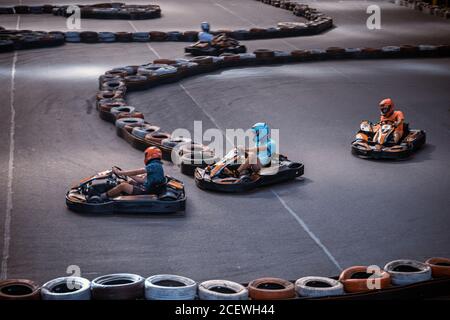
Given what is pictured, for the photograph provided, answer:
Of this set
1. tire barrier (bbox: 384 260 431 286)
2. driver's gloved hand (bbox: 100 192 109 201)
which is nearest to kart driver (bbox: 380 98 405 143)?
tire barrier (bbox: 384 260 431 286)

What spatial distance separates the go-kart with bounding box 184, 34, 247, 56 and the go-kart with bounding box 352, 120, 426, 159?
27.2ft

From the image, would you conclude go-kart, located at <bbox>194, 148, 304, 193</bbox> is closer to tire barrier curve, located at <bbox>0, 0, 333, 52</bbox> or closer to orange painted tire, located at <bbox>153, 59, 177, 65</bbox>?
orange painted tire, located at <bbox>153, 59, 177, 65</bbox>

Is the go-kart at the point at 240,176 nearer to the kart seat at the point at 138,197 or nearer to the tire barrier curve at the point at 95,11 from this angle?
the kart seat at the point at 138,197

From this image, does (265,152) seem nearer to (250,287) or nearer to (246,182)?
(246,182)

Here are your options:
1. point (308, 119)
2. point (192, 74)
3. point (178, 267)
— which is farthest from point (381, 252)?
point (192, 74)

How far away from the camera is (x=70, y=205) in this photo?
1000 centimetres

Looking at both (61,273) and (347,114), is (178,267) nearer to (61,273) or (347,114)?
(61,273)

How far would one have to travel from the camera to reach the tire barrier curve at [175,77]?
1193 cm

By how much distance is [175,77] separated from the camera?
17797 mm

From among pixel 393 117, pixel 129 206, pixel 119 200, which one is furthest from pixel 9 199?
pixel 393 117

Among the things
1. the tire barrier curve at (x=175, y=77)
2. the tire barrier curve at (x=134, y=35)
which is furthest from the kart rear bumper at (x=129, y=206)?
the tire barrier curve at (x=134, y=35)

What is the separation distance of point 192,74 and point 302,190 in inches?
319

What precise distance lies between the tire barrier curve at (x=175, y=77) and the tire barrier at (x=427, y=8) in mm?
8034

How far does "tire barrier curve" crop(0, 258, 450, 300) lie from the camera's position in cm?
736
